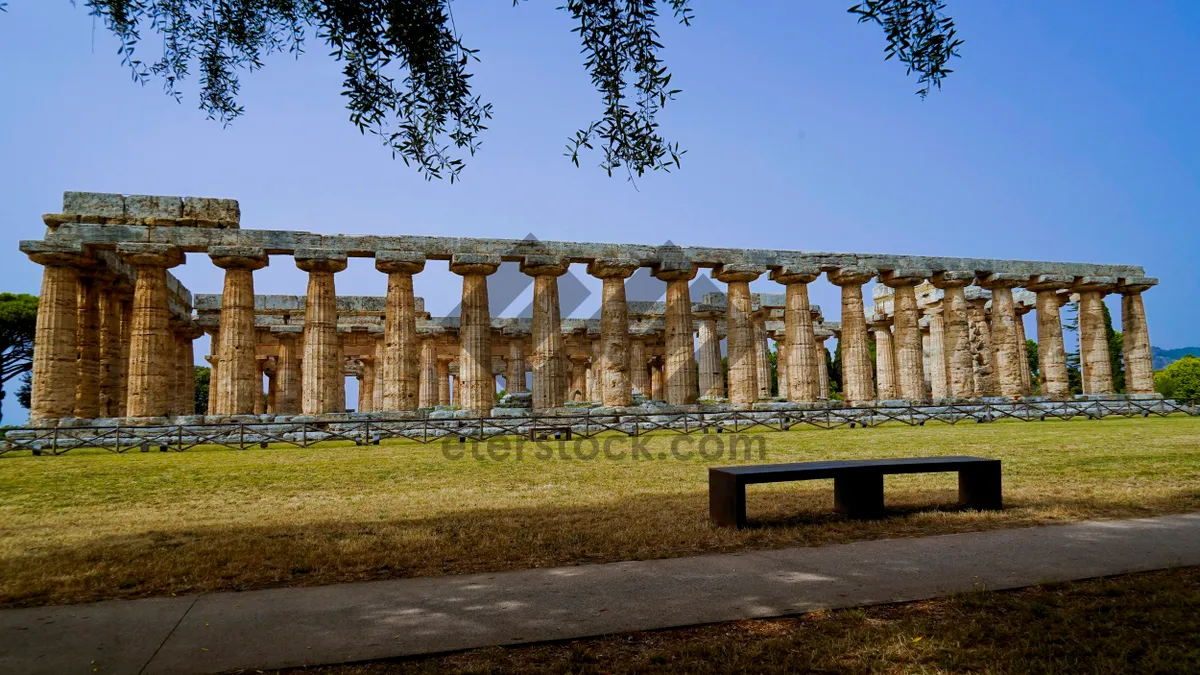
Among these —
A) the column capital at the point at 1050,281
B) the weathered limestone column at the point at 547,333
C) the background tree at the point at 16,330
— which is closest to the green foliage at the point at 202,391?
the background tree at the point at 16,330

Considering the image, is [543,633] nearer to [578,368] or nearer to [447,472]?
[447,472]

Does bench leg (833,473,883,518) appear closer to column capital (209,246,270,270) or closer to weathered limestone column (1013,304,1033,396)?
column capital (209,246,270,270)

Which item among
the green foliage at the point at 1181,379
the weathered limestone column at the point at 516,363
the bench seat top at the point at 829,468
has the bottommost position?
the bench seat top at the point at 829,468

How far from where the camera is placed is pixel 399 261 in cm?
2677

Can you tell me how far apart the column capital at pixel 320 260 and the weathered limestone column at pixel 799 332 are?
18.1 meters

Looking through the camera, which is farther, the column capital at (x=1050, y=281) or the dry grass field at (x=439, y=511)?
the column capital at (x=1050, y=281)

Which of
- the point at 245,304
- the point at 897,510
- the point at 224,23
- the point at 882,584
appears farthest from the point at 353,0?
the point at 245,304

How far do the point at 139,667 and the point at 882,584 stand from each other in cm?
501

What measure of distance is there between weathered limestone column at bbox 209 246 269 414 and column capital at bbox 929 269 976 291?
1145 inches

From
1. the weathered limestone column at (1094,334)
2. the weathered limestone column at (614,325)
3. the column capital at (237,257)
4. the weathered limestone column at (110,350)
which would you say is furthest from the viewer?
the weathered limestone column at (1094,334)

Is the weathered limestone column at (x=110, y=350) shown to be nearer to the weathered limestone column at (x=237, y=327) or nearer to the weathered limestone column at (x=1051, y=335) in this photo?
the weathered limestone column at (x=237, y=327)

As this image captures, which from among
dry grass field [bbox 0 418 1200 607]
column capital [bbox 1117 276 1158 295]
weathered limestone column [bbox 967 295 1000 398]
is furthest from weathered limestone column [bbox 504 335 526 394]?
column capital [bbox 1117 276 1158 295]

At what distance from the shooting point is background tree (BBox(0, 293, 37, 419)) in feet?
151

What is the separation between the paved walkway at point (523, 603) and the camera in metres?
4.17
